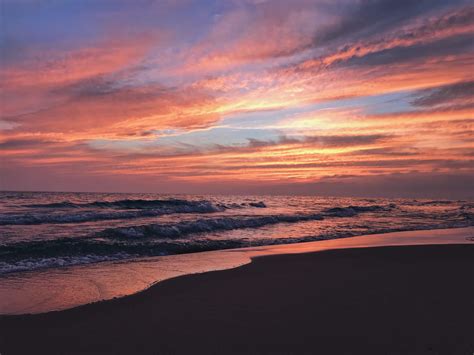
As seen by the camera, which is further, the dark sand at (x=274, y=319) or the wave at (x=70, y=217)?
the wave at (x=70, y=217)

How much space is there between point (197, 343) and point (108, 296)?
10.2ft

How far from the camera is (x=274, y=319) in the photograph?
17.9 feet

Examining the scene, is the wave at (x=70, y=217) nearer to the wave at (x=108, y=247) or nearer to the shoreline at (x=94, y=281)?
the wave at (x=108, y=247)

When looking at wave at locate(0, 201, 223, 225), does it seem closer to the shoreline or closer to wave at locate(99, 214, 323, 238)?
wave at locate(99, 214, 323, 238)

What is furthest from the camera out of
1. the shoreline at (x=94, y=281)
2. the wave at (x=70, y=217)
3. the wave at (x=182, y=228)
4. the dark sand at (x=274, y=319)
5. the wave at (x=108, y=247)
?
the wave at (x=70, y=217)

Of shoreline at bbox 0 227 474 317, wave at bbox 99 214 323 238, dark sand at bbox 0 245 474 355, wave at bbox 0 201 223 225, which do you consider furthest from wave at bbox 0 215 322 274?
wave at bbox 0 201 223 225

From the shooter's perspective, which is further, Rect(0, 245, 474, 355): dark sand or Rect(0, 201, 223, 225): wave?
A: Rect(0, 201, 223, 225): wave

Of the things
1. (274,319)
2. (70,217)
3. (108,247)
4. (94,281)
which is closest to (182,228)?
(108,247)

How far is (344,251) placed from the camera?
12789 millimetres

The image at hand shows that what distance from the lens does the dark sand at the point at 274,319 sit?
15.0 feet

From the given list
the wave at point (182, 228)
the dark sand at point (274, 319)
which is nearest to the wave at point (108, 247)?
the wave at point (182, 228)

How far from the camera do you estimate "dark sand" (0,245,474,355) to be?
15.0 ft

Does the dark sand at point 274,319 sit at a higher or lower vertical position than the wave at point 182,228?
higher

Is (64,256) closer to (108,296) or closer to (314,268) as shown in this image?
(108,296)
